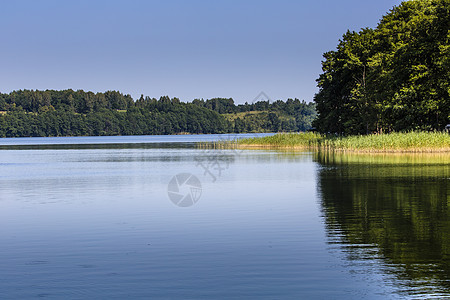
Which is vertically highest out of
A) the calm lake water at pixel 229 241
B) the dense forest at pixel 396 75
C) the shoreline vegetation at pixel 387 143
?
the dense forest at pixel 396 75

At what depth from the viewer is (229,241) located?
15.7 metres

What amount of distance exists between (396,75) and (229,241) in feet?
175

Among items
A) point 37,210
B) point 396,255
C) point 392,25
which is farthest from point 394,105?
point 396,255

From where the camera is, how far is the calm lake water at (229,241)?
438 inches

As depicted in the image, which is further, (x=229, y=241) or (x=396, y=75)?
(x=396, y=75)

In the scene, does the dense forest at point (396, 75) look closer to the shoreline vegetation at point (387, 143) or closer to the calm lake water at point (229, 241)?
the shoreline vegetation at point (387, 143)

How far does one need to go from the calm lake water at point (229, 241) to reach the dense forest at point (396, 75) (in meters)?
32.2

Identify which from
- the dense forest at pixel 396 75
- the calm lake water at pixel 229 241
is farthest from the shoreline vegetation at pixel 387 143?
the calm lake water at pixel 229 241

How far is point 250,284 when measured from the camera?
443 inches

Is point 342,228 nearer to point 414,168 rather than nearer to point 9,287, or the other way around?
point 9,287

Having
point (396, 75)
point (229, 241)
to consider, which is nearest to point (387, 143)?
point (396, 75)

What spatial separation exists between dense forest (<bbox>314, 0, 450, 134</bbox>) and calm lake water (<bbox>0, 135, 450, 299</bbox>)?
32208 millimetres

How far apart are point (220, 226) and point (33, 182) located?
20.9 m

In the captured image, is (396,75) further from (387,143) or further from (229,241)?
(229,241)
